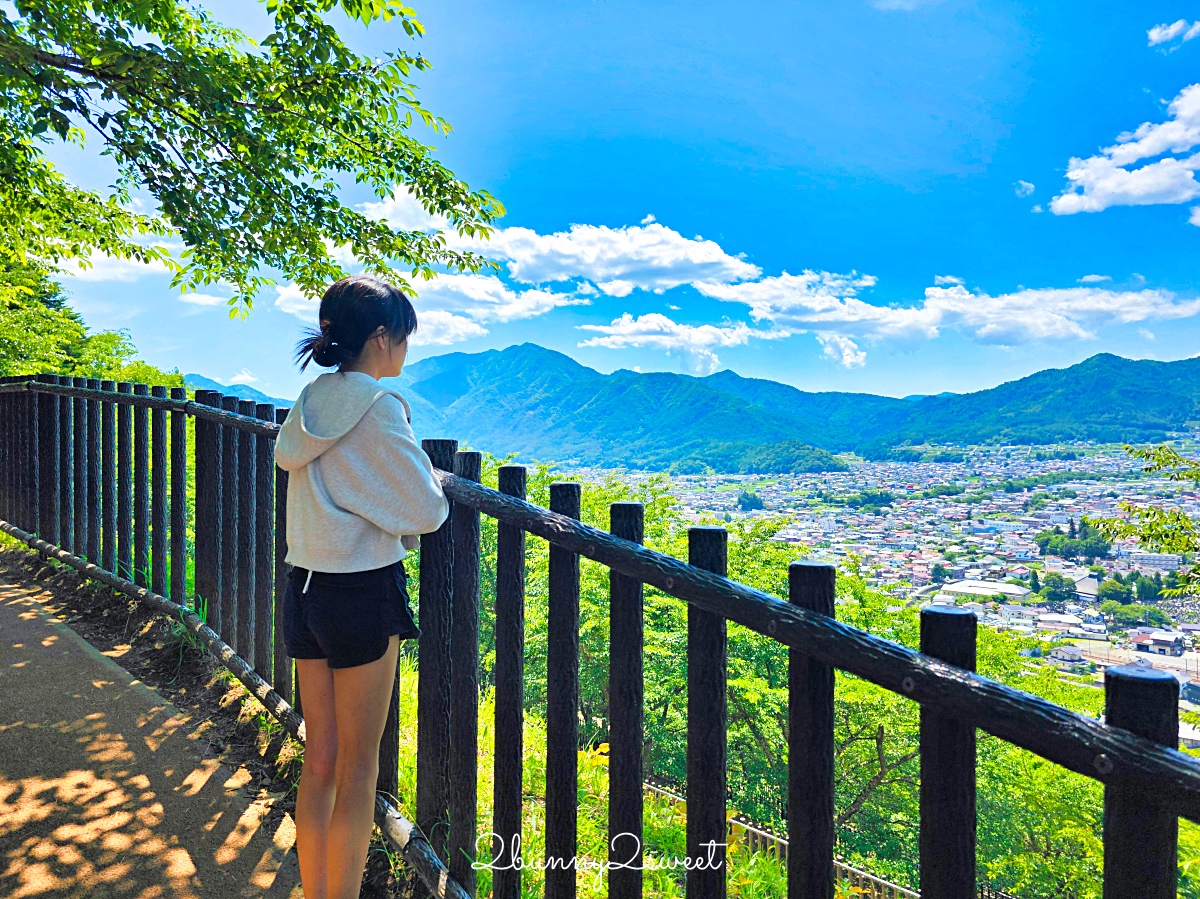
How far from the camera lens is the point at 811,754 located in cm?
143

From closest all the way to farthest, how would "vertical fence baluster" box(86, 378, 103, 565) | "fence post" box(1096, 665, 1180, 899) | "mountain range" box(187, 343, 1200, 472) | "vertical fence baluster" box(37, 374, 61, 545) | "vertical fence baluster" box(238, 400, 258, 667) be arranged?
"fence post" box(1096, 665, 1180, 899)
"vertical fence baluster" box(238, 400, 258, 667)
"vertical fence baluster" box(86, 378, 103, 565)
"vertical fence baluster" box(37, 374, 61, 545)
"mountain range" box(187, 343, 1200, 472)

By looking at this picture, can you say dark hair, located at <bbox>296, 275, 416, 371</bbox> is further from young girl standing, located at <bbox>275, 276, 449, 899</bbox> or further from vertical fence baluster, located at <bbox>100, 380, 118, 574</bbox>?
vertical fence baluster, located at <bbox>100, 380, 118, 574</bbox>

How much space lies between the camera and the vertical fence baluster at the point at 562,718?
188 centimetres

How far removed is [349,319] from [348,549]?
58 cm

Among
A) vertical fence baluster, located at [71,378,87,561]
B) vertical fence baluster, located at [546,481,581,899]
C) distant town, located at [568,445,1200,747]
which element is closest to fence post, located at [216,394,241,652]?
vertical fence baluster, located at [71,378,87,561]

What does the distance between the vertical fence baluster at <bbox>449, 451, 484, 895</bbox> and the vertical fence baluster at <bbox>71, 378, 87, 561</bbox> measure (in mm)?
3991

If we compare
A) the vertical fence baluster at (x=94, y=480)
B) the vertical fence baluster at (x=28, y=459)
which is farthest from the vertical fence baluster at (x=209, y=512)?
the vertical fence baluster at (x=28, y=459)

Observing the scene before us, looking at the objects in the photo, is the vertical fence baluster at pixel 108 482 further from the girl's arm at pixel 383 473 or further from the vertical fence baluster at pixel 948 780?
the vertical fence baluster at pixel 948 780

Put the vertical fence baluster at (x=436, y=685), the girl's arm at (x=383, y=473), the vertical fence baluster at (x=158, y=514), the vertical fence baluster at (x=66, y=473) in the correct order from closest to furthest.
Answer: the girl's arm at (x=383, y=473) < the vertical fence baluster at (x=436, y=685) < the vertical fence baluster at (x=158, y=514) < the vertical fence baluster at (x=66, y=473)

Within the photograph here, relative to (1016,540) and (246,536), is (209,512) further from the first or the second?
(1016,540)

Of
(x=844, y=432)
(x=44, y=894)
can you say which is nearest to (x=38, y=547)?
(x=44, y=894)

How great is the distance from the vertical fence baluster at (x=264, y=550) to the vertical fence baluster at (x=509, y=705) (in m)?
1.54

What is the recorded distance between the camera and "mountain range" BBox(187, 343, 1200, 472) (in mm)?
102375

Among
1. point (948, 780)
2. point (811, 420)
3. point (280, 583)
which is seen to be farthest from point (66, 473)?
point (811, 420)
